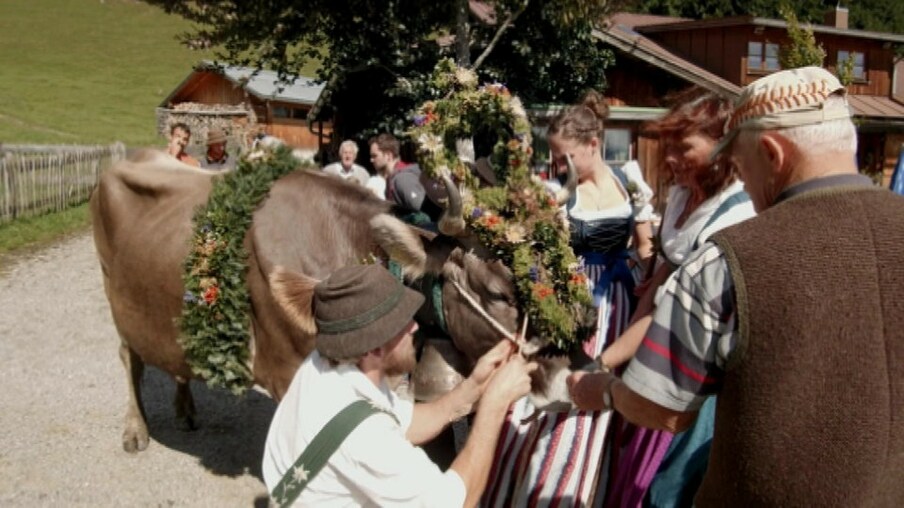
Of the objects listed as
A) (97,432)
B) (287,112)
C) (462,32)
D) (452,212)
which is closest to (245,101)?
(287,112)

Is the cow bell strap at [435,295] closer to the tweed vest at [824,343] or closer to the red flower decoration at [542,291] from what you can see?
the red flower decoration at [542,291]

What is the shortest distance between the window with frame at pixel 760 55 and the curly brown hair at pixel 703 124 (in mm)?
19288

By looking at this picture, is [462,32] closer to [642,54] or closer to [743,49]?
[642,54]

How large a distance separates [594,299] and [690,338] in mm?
1532

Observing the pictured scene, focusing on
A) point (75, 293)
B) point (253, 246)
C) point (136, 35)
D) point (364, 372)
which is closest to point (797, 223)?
point (364, 372)

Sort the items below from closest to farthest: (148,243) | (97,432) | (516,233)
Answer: (516,233) → (148,243) → (97,432)

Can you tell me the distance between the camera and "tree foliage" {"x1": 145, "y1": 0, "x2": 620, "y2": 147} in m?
12.7

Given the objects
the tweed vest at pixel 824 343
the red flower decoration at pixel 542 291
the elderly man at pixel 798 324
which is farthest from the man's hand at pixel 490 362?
the tweed vest at pixel 824 343

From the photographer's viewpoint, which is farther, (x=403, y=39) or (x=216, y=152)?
(x=403, y=39)

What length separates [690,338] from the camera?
175cm

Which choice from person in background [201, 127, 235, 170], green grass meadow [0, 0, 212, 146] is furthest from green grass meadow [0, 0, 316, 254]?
person in background [201, 127, 235, 170]

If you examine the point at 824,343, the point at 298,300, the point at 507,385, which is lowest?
the point at 507,385

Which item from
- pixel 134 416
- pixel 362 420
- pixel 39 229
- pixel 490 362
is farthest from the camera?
pixel 39 229

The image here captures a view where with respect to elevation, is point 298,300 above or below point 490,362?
above
